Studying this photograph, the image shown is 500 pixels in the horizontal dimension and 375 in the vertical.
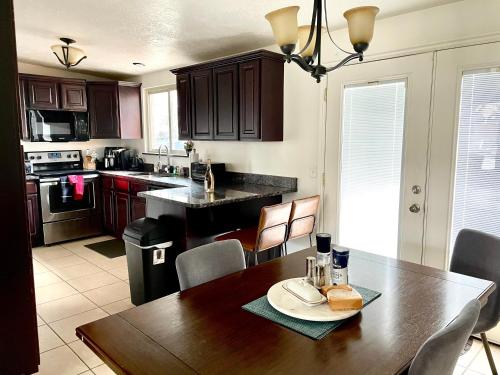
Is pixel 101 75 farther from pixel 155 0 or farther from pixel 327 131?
pixel 327 131

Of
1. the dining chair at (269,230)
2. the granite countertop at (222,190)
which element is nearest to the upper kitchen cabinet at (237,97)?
the granite countertop at (222,190)

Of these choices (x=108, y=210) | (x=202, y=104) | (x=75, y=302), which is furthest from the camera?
(x=108, y=210)

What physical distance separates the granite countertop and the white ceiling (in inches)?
55.0

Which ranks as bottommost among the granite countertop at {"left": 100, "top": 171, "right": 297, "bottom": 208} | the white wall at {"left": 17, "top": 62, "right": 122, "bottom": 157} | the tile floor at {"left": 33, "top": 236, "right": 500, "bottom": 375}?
the tile floor at {"left": 33, "top": 236, "right": 500, "bottom": 375}

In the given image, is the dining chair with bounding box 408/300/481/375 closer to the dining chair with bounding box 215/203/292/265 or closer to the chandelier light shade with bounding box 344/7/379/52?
the chandelier light shade with bounding box 344/7/379/52

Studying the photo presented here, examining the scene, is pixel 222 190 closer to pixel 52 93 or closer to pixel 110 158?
pixel 110 158

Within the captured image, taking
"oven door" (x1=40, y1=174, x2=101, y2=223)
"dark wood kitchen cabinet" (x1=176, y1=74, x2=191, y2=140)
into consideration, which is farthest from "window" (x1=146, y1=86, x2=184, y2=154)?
"oven door" (x1=40, y1=174, x2=101, y2=223)

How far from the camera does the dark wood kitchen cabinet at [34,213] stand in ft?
15.4

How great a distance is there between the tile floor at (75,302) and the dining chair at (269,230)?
1223 millimetres

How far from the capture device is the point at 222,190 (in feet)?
11.8

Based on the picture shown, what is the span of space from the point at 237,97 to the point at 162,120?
212 cm

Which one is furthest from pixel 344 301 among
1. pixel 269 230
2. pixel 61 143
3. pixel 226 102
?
pixel 61 143

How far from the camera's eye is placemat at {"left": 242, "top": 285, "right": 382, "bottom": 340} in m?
1.27

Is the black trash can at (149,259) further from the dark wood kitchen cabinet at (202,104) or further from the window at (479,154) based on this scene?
the window at (479,154)
